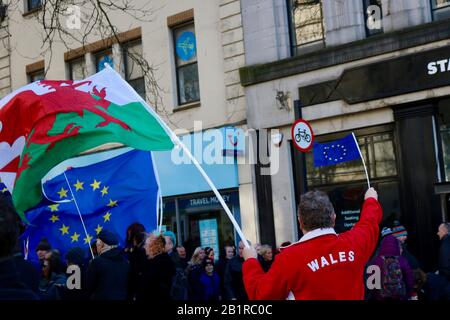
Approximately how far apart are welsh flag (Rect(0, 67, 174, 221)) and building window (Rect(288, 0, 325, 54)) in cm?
844

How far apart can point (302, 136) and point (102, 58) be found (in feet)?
29.2

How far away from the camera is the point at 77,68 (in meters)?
Answer: 20.6

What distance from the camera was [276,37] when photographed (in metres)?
15.9

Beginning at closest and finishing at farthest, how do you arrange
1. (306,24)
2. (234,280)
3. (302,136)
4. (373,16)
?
1. (234,280)
2. (302,136)
3. (373,16)
4. (306,24)

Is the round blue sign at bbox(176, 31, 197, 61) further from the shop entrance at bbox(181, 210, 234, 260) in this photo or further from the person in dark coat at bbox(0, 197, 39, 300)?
the person in dark coat at bbox(0, 197, 39, 300)

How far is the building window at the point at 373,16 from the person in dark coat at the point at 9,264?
12.5m

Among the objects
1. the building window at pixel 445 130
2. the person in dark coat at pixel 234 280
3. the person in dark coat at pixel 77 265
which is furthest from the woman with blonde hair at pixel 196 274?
the building window at pixel 445 130

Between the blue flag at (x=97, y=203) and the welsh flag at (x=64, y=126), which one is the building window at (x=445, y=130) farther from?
the welsh flag at (x=64, y=126)

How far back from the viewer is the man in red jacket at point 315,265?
14.4ft

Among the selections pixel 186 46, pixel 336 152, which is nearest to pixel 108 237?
pixel 336 152

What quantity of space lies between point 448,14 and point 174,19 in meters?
6.77

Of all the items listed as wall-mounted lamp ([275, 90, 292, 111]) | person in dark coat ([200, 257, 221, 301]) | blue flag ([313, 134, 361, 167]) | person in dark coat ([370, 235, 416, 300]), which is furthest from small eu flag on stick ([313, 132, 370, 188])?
wall-mounted lamp ([275, 90, 292, 111])

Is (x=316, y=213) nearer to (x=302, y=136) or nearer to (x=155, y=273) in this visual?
(x=155, y=273)

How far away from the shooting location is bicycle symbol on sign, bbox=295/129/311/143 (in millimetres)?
12320
